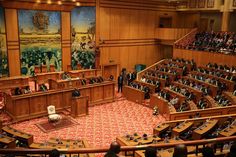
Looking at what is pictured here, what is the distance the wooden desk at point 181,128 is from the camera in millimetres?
6866

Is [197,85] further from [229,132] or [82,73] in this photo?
[82,73]

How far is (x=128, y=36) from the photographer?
1584cm

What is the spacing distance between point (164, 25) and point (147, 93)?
8.25 m

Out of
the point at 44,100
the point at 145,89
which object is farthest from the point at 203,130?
the point at 44,100

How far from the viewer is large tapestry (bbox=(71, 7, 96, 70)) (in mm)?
13844

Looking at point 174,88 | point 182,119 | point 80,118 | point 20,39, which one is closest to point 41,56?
point 20,39

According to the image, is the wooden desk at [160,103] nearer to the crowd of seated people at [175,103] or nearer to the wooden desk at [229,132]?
the crowd of seated people at [175,103]

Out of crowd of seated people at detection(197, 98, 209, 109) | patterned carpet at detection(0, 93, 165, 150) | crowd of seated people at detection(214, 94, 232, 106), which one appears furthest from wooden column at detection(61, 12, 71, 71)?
crowd of seated people at detection(214, 94, 232, 106)

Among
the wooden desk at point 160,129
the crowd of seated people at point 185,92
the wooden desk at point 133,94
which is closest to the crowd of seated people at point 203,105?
the crowd of seated people at point 185,92

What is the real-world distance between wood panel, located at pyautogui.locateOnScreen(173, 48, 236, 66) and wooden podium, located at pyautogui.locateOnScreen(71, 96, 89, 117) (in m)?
6.90

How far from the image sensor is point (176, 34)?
52.3 feet

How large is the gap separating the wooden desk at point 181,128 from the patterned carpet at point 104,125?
1.41m

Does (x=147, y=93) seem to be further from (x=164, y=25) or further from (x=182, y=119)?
(x=164, y=25)

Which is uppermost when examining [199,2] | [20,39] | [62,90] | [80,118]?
[199,2]
